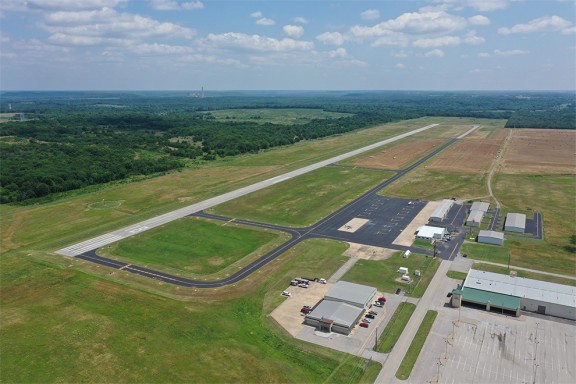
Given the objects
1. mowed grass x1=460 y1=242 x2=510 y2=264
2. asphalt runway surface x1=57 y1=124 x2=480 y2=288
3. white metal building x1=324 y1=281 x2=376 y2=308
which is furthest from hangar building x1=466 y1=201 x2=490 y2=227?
white metal building x1=324 y1=281 x2=376 y2=308

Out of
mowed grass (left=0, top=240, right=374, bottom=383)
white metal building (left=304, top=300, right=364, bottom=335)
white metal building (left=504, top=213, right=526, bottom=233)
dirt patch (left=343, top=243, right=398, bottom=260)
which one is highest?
white metal building (left=504, top=213, right=526, bottom=233)

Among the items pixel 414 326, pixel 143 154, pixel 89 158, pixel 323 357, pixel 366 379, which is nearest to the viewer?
pixel 366 379

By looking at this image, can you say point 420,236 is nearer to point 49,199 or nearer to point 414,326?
point 414,326

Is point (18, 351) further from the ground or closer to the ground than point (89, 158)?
closer to the ground

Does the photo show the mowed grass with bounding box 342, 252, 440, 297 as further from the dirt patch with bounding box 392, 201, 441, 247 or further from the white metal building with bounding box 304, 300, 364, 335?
the white metal building with bounding box 304, 300, 364, 335

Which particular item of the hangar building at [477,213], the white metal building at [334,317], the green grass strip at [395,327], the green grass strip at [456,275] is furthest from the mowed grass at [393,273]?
the hangar building at [477,213]

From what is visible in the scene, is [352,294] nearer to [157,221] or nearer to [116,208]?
[157,221]

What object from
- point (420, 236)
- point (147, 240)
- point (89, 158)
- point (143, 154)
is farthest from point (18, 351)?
point (143, 154)
